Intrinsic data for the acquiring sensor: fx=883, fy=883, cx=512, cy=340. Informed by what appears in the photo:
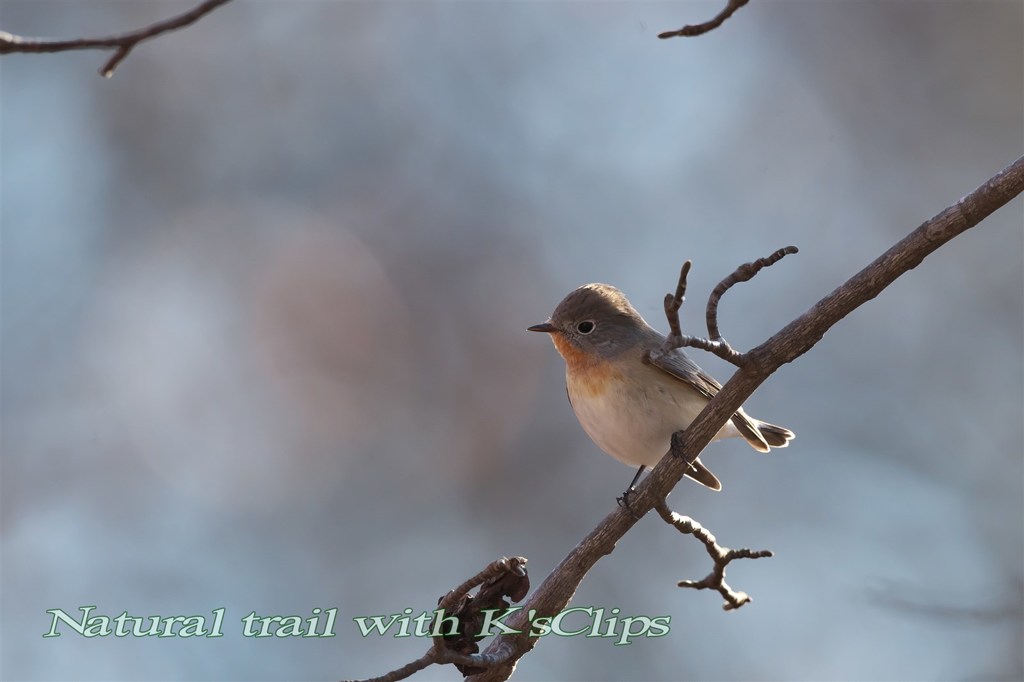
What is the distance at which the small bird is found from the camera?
3562mm

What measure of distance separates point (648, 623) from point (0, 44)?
2787mm

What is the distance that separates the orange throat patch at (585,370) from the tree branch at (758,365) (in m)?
1.45

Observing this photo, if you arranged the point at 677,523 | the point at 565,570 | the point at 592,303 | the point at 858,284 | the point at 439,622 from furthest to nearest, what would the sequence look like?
the point at 592,303, the point at 677,523, the point at 565,570, the point at 858,284, the point at 439,622

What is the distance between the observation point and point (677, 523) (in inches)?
88.7

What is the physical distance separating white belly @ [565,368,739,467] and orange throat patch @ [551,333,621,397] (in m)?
0.03

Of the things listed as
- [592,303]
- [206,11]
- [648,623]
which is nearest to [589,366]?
[592,303]

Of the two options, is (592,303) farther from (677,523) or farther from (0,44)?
(0,44)

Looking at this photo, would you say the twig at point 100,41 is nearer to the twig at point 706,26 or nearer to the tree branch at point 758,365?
the twig at point 706,26

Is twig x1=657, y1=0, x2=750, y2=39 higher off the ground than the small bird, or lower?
higher

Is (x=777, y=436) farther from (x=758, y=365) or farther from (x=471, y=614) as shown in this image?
(x=471, y=614)

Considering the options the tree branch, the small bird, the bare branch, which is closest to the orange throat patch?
the small bird

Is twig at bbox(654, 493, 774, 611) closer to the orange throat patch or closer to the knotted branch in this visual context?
the knotted branch

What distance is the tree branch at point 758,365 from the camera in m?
1.84

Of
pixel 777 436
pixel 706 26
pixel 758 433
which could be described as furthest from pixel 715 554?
pixel 777 436
